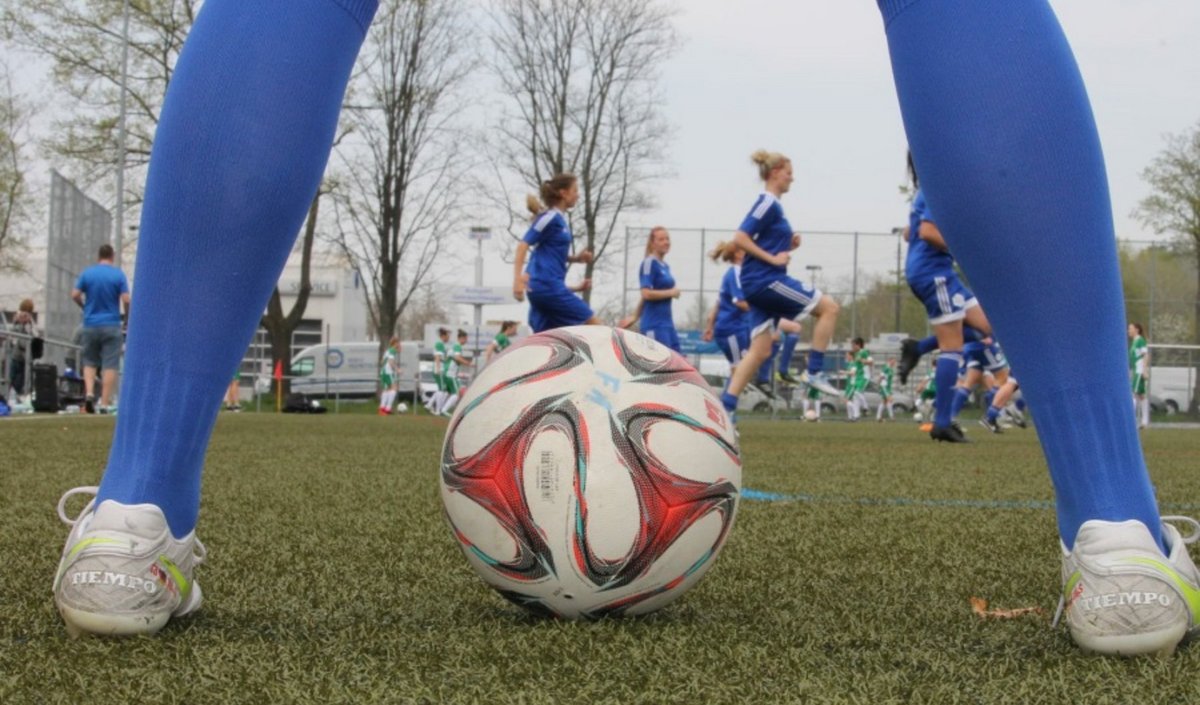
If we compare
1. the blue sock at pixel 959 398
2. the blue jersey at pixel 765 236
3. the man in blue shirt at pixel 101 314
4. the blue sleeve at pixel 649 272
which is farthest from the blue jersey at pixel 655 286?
the man in blue shirt at pixel 101 314

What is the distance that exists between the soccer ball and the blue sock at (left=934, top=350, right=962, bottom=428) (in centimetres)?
877

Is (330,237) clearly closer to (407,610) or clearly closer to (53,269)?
(53,269)

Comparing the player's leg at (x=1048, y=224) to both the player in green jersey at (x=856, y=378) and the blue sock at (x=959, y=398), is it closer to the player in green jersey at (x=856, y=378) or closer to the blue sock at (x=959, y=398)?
the blue sock at (x=959, y=398)

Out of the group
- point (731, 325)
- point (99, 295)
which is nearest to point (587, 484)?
point (99, 295)

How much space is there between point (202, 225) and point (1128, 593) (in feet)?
4.05

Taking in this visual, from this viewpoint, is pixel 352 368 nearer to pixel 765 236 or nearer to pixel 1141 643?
pixel 765 236

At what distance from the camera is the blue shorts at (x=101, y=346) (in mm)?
15039

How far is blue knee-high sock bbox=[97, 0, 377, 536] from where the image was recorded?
5.28ft

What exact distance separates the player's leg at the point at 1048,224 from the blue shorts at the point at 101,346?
14700 millimetres

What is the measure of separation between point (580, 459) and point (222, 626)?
1.77 ft

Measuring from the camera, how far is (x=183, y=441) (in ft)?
5.32

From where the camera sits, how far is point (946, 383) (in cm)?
1045

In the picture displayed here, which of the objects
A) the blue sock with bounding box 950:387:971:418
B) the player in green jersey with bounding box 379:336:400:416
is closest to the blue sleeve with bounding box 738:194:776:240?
the blue sock with bounding box 950:387:971:418

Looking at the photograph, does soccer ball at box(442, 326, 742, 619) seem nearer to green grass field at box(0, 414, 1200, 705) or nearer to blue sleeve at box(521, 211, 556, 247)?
green grass field at box(0, 414, 1200, 705)
